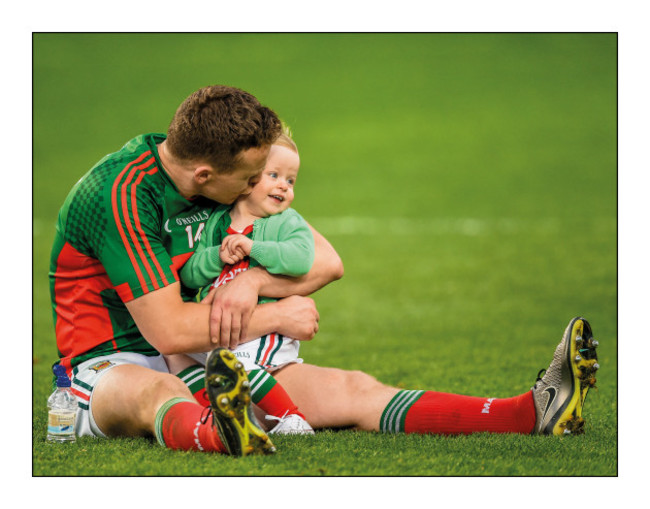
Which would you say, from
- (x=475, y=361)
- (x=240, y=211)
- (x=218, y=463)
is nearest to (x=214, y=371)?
(x=218, y=463)

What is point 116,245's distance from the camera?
392cm

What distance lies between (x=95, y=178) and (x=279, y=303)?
3.36ft

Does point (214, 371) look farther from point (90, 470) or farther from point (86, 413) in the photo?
point (86, 413)

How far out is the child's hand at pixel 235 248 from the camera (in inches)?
166

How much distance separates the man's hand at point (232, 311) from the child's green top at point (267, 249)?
150mm

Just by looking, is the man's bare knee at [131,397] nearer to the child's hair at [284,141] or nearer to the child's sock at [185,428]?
the child's sock at [185,428]

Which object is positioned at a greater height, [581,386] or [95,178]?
[95,178]

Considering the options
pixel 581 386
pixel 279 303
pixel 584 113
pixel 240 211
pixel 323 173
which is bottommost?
pixel 581 386

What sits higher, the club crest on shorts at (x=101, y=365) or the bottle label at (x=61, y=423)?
the club crest on shorts at (x=101, y=365)

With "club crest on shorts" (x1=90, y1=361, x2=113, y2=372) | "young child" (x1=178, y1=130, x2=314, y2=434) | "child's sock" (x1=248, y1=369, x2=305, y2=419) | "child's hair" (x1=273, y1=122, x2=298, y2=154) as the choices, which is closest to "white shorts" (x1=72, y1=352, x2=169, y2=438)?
"club crest on shorts" (x1=90, y1=361, x2=113, y2=372)

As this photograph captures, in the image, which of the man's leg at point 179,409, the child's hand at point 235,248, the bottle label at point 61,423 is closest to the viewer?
the man's leg at point 179,409

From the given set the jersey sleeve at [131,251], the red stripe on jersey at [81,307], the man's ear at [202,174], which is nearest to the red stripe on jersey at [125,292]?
the jersey sleeve at [131,251]

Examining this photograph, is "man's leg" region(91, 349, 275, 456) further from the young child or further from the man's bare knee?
the young child

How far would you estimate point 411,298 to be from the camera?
372 inches
